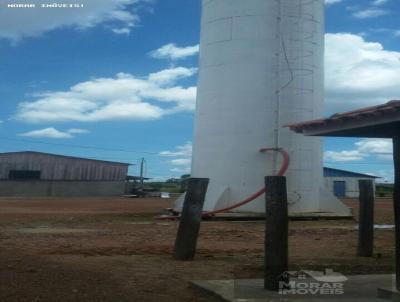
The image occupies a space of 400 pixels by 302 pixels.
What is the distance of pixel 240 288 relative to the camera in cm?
831

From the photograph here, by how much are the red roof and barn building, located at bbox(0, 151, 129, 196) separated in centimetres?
5987

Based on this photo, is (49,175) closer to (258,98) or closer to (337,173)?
(337,173)

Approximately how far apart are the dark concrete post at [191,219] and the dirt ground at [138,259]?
0.36m

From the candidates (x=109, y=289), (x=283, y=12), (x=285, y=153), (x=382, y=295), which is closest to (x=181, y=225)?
(x=109, y=289)

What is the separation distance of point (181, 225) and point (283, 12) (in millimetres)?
14385

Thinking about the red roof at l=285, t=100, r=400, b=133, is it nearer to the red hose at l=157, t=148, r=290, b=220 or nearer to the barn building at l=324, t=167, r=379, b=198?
the red hose at l=157, t=148, r=290, b=220

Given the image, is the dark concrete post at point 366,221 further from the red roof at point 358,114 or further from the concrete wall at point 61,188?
the concrete wall at point 61,188

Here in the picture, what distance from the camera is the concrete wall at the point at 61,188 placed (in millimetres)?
64438

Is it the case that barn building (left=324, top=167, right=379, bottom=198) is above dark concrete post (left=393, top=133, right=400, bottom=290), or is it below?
above

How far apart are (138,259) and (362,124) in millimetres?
5762

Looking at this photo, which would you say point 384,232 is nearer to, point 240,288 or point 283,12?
point 283,12

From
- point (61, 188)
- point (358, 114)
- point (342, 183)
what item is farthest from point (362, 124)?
point (342, 183)

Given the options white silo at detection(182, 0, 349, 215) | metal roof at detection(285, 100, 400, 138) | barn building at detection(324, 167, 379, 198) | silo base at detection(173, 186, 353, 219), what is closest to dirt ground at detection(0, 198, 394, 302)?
metal roof at detection(285, 100, 400, 138)

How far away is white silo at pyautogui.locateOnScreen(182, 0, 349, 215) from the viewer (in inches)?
930
